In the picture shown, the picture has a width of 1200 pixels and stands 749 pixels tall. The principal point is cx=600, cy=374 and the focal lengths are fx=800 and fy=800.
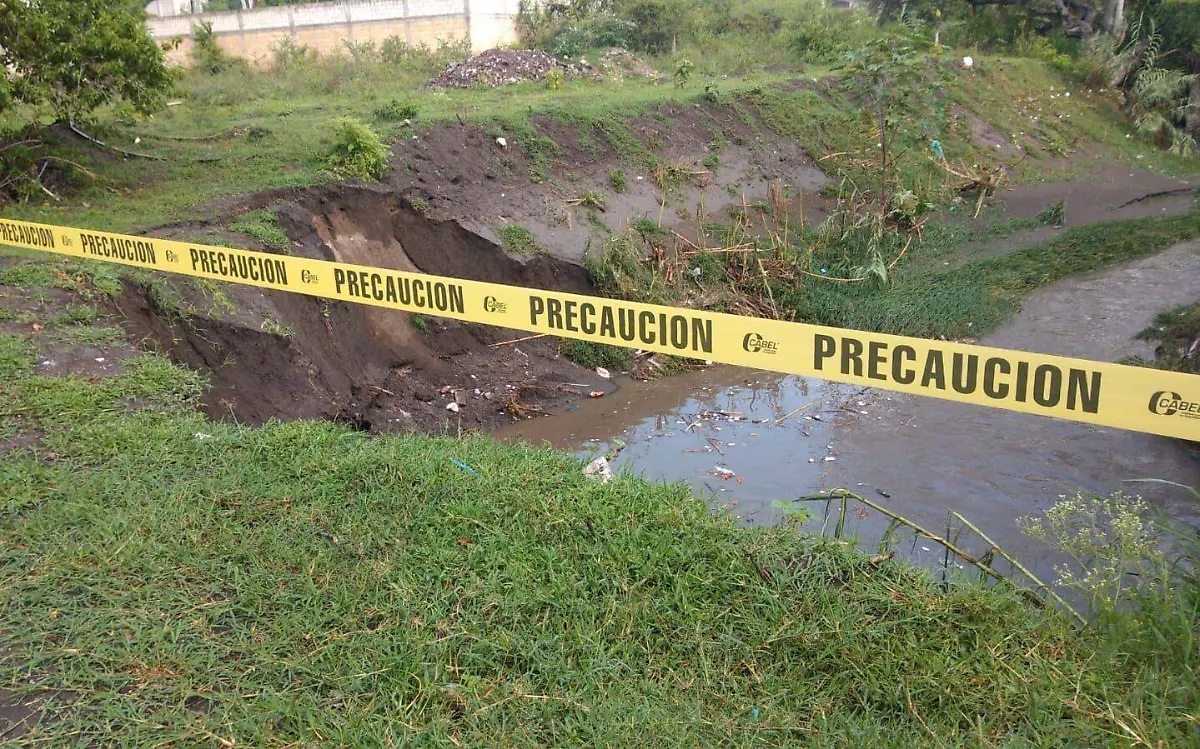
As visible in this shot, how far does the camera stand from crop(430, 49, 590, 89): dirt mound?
16.8 metres

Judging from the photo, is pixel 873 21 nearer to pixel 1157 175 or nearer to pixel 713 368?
pixel 1157 175

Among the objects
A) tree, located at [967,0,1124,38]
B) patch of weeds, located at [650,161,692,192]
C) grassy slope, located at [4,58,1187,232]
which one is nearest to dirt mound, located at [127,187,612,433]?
grassy slope, located at [4,58,1187,232]

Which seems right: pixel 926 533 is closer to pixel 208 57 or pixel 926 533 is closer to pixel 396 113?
pixel 396 113

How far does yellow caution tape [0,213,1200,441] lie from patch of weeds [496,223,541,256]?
3957 mm

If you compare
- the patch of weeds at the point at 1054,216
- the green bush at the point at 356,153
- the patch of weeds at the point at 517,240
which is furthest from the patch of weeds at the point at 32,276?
the patch of weeds at the point at 1054,216

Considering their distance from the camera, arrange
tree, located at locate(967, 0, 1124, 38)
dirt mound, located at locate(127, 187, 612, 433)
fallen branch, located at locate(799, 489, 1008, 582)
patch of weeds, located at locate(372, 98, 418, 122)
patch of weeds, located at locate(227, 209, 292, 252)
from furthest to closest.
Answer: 1. tree, located at locate(967, 0, 1124, 38)
2. patch of weeds, located at locate(372, 98, 418, 122)
3. patch of weeds, located at locate(227, 209, 292, 252)
4. dirt mound, located at locate(127, 187, 612, 433)
5. fallen branch, located at locate(799, 489, 1008, 582)

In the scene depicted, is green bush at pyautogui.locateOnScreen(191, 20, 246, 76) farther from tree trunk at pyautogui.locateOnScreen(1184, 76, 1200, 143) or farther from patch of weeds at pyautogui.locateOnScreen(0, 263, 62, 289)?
tree trunk at pyautogui.locateOnScreen(1184, 76, 1200, 143)

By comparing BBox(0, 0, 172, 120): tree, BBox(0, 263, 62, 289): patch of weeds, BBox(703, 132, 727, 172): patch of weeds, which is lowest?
BBox(0, 263, 62, 289): patch of weeds

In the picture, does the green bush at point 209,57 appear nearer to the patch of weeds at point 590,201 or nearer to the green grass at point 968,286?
the patch of weeds at point 590,201

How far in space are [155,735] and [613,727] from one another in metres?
1.51

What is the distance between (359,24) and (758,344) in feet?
80.6

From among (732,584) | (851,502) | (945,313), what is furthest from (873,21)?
(732,584)

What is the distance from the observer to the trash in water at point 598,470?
4.65m

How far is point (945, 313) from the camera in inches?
376
